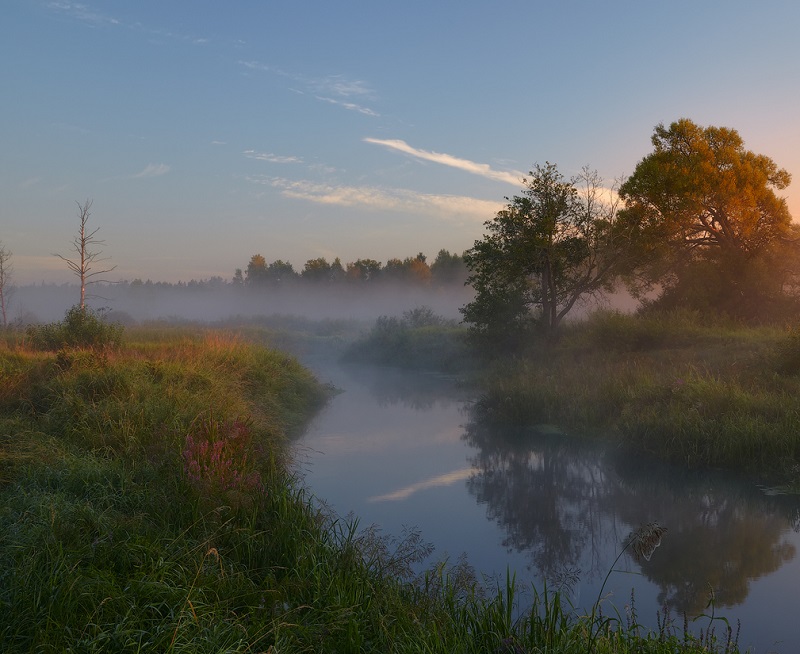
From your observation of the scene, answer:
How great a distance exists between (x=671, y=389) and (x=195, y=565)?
10.9m

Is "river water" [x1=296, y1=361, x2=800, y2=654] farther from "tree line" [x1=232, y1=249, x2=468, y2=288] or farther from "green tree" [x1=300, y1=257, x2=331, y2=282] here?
"green tree" [x1=300, y1=257, x2=331, y2=282]

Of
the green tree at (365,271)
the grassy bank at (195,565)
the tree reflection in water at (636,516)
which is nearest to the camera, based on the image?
the grassy bank at (195,565)

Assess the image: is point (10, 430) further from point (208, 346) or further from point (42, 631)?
point (208, 346)

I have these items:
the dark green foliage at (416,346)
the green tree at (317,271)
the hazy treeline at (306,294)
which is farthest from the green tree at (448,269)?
the dark green foliage at (416,346)

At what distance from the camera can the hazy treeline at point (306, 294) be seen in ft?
238

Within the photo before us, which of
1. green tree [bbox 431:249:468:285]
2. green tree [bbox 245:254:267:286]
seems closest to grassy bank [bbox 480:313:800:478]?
green tree [bbox 431:249:468:285]

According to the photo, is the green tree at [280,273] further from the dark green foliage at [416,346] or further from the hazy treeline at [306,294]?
the dark green foliage at [416,346]

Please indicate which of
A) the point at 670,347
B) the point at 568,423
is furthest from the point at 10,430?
the point at 670,347

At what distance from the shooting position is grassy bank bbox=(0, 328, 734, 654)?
422 centimetres

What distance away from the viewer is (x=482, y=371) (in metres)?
24.3

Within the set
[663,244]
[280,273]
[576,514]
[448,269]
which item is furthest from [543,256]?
[280,273]

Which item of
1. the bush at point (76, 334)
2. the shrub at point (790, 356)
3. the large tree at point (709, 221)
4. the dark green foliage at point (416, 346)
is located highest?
the large tree at point (709, 221)

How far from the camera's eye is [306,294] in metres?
91.9

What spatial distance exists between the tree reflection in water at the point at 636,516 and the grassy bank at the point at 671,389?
0.62 meters
